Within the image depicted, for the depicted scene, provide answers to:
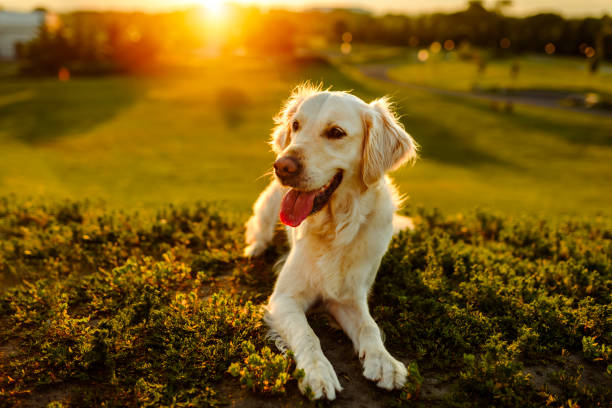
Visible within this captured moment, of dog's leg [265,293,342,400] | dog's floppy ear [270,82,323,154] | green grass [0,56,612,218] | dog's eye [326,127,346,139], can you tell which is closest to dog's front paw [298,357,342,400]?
dog's leg [265,293,342,400]

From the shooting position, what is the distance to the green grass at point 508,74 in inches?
1986

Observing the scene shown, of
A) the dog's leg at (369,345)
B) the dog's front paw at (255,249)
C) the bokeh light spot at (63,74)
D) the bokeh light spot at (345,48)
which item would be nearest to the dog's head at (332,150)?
the dog's leg at (369,345)

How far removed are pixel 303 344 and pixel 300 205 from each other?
1.13 meters

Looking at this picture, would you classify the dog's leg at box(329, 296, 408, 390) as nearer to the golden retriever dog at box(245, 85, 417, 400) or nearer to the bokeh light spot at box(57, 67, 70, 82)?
the golden retriever dog at box(245, 85, 417, 400)

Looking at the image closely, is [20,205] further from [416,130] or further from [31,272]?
[416,130]

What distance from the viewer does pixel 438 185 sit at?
1720 cm

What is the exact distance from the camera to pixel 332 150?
396 cm

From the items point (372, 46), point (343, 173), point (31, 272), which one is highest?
point (372, 46)

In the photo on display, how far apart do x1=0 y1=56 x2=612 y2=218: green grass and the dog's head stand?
397cm

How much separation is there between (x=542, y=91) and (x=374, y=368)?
5114cm

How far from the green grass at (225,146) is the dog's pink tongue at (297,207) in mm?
3967

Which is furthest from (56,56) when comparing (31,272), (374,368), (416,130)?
(374,368)

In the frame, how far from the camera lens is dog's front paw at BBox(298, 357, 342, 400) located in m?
3.17

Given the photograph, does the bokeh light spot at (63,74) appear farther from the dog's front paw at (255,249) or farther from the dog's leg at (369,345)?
the dog's leg at (369,345)
